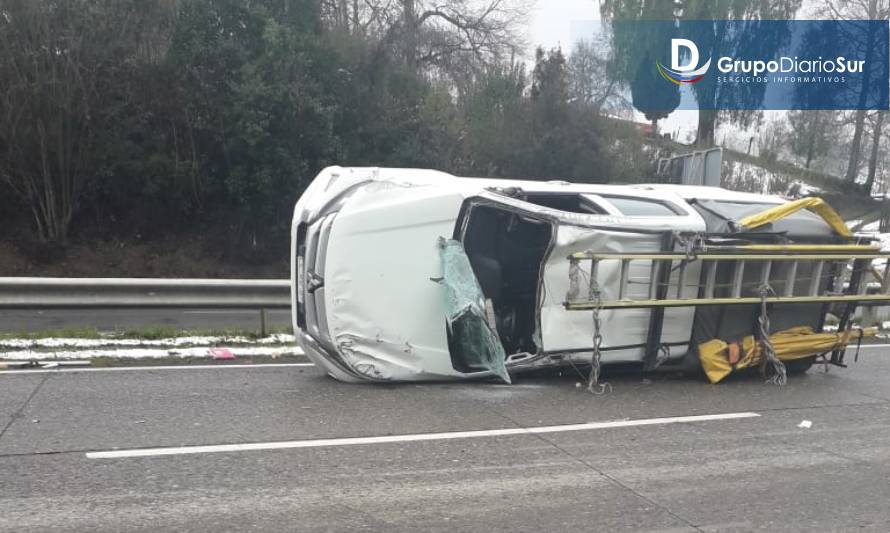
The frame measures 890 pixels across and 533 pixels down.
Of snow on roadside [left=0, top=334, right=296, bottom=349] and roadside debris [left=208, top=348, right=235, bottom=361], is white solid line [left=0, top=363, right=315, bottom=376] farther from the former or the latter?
snow on roadside [left=0, top=334, right=296, bottom=349]

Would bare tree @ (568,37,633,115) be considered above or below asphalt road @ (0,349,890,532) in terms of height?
above

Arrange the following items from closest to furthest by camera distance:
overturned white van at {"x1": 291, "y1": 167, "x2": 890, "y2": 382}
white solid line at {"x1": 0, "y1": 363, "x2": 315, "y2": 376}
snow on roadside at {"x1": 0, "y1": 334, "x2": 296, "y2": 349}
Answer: overturned white van at {"x1": 291, "y1": 167, "x2": 890, "y2": 382}, white solid line at {"x1": 0, "y1": 363, "x2": 315, "y2": 376}, snow on roadside at {"x1": 0, "y1": 334, "x2": 296, "y2": 349}

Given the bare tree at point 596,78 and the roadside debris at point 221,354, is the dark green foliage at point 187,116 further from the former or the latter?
the roadside debris at point 221,354

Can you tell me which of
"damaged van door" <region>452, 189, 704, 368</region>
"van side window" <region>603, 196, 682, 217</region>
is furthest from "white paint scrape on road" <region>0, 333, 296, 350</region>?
"van side window" <region>603, 196, 682, 217</region>

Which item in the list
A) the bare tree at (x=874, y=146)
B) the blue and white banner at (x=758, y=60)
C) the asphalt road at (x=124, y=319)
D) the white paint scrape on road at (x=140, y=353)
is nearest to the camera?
the white paint scrape on road at (x=140, y=353)

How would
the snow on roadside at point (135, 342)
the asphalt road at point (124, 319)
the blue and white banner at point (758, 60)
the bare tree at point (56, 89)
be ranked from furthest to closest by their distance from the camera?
the blue and white banner at point (758, 60) → the bare tree at point (56, 89) → the asphalt road at point (124, 319) → the snow on roadside at point (135, 342)

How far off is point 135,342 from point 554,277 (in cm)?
492

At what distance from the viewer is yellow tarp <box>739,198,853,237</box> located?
756 centimetres

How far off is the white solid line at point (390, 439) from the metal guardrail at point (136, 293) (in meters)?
6.37

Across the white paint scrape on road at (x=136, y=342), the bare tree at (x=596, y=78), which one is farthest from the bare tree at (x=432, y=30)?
the white paint scrape on road at (x=136, y=342)

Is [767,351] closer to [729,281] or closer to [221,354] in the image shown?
[729,281]

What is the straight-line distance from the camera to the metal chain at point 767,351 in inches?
295

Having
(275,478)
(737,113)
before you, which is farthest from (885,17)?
(275,478)

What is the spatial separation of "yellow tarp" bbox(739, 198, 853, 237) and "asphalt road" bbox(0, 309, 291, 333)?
650 cm
